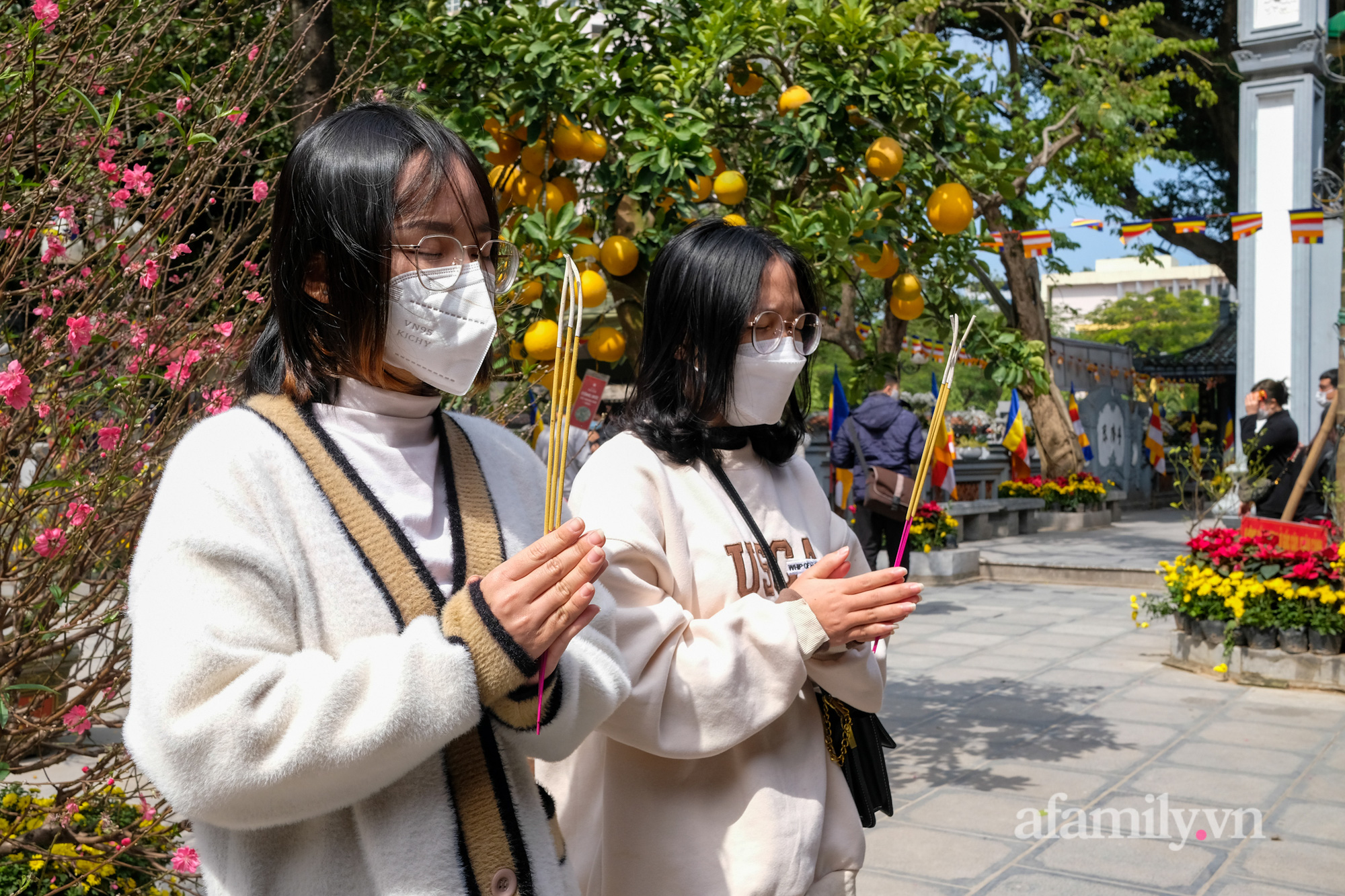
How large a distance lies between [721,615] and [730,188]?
169 centimetres

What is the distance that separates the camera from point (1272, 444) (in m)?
8.58

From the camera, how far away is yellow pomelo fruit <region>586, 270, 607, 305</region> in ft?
9.50

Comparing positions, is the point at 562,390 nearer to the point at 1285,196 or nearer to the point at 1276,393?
the point at 1276,393

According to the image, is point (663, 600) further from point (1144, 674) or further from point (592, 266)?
point (1144, 674)

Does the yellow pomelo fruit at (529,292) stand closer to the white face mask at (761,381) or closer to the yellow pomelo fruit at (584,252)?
the yellow pomelo fruit at (584,252)

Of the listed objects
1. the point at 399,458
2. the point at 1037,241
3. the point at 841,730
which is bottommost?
the point at 841,730

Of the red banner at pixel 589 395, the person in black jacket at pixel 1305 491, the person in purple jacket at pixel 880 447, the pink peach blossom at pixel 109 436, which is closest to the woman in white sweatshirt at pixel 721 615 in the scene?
the pink peach blossom at pixel 109 436

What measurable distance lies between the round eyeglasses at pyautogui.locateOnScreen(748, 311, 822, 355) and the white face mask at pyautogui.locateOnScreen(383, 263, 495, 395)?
75 cm

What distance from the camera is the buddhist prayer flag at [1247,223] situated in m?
10.7

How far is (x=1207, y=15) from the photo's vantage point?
19.7m

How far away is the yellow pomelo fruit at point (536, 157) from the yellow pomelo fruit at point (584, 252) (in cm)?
27

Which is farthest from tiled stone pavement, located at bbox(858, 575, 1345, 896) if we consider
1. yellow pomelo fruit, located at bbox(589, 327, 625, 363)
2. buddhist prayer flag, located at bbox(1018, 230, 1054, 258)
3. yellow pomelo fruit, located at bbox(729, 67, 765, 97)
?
buddhist prayer flag, located at bbox(1018, 230, 1054, 258)

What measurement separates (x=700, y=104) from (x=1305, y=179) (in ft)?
30.8

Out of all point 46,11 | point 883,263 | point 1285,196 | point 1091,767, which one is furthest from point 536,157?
point 1285,196
